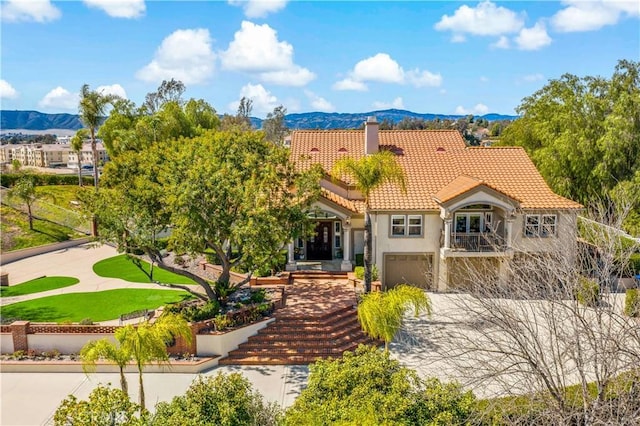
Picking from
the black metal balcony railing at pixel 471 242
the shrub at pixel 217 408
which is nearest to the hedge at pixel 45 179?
the black metal balcony railing at pixel 471 242

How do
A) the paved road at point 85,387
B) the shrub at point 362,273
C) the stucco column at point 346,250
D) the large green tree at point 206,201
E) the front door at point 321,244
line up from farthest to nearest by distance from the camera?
the front door at point 321,244 → the stucco column at point 346,250 → the shrub at point 362,273 → the large green tree at point 206,201 → the paved road at point 85,387

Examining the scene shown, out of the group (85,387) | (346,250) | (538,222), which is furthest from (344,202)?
(85,387)

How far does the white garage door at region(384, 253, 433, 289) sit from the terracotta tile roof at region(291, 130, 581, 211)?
2907 mm

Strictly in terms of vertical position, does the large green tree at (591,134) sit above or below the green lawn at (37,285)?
above

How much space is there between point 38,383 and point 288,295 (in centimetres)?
1078

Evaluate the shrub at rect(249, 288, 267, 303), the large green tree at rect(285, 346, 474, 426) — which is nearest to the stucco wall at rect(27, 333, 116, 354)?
the shrub at rect(249, 288, 267, 303)

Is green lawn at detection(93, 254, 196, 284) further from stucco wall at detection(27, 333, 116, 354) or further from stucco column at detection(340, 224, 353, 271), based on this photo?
stucco column at detection(340, 224, 353, 271)

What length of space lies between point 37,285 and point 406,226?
21.5 metres

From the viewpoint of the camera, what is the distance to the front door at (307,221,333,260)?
1100 inches

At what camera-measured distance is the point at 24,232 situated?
3647 cm

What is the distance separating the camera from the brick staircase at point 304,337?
1836 centimetres

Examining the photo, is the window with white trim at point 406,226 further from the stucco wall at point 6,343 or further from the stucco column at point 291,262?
the stucco wall at point 6,343

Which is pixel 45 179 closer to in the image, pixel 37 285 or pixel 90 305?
pixel 37 285

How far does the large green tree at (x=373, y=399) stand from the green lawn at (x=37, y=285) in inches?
819
